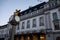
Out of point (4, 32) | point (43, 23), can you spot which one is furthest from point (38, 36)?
point (4, 32)

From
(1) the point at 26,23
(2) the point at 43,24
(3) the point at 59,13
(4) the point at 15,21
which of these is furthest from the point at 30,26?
(4) the point at 15,21

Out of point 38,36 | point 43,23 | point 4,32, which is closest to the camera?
point 43,23

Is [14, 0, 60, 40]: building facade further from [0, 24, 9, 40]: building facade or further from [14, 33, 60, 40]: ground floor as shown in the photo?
[0, 24, 9, 40]: building facade

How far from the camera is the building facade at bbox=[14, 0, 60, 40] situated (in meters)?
19.2

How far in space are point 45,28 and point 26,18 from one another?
286 inches

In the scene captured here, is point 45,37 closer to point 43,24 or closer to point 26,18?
point 43,24

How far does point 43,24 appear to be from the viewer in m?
21.3

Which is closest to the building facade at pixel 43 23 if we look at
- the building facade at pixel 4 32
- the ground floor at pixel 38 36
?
the ground floor at pixel 38 36

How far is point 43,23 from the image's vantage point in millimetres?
21422

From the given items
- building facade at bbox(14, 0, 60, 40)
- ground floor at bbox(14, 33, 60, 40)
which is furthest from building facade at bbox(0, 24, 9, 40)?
building facade at bbox(14, 0, 60, 40)

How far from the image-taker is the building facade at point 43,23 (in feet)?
63.1

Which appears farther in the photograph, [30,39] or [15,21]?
[30,39]

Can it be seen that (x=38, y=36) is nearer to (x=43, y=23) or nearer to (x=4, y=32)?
(x=43, y=23)

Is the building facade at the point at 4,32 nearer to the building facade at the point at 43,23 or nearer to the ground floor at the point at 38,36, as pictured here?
the ground floor at the point at 38,36
